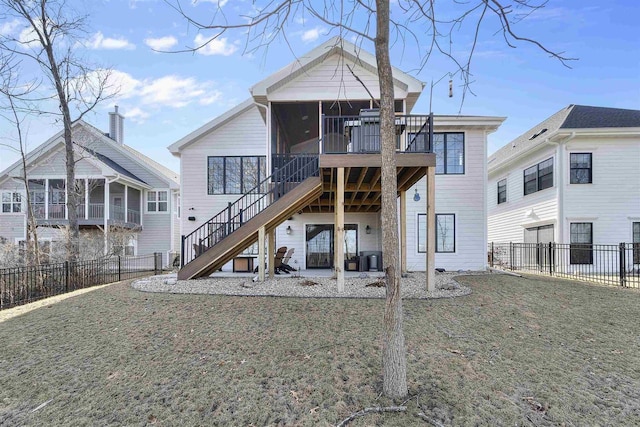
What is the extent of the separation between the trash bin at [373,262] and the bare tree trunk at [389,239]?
8.35 m

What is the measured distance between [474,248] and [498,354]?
8430mm

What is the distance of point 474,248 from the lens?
12117mm

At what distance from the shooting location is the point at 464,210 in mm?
12266

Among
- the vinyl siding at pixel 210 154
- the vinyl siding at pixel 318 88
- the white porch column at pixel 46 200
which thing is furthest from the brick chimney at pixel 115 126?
the vinyl siding at pixel 318 88

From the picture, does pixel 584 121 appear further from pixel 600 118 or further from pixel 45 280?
pixel 45 280

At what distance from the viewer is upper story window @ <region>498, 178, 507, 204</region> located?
17.8 m

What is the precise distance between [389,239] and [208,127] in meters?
11.6

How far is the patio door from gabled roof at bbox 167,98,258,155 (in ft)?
17.7

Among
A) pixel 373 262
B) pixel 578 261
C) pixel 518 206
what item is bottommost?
pixel 578 261

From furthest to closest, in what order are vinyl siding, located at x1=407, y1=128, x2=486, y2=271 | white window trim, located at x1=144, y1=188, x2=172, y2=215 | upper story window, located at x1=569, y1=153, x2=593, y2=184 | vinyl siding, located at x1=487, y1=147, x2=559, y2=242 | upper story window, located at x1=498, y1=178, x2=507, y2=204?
white window trim, located at x1=144, y1=188, x2=172, y2=215, upper story window, located at x1=498, y1=178, x2=507, y2=204, vinyl siding, located at x1=487, y1=147, x2=559, y2=242, upper story window, located at x1=569, y1=153, x2=593, y2=184, vinyl siding, located at x1=407, y1=128, x2=486, y2=271

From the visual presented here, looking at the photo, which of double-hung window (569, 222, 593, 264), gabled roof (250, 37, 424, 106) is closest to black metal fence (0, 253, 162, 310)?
gabled roof (250, 37, 424, 106)

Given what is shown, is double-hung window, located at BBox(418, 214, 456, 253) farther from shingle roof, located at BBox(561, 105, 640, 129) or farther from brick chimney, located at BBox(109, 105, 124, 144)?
brick chimney, located at BBox(109, 105, 124, 144)

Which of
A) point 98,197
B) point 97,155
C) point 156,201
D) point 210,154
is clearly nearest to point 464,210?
point 210,154

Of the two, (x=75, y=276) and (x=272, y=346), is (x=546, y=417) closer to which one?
(x=272, y=346)
